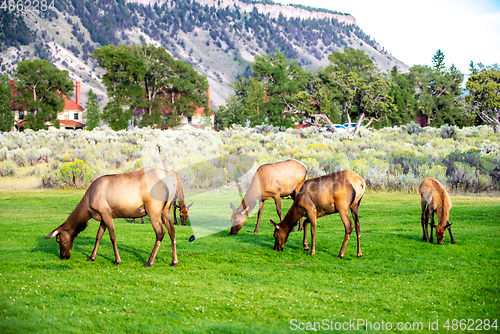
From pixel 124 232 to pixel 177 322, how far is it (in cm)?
655

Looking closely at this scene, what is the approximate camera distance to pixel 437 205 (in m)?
10.1

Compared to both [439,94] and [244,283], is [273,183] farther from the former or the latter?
[439,94]

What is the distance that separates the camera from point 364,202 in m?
17.2

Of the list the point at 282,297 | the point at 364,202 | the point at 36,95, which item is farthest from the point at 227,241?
the point at 36,95

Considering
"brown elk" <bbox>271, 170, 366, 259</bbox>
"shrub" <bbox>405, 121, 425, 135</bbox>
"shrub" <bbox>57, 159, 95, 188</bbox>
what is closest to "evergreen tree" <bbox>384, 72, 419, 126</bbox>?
"shrub" <bbox>405, 121, 425, 135</bbox>

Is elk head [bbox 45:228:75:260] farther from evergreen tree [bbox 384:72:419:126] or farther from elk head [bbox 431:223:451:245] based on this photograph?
evergreen tree [bbox 384:72:419:126]

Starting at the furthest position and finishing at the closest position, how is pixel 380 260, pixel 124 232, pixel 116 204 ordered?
pixel 124 232
pixel 380 260
pixel 116 204

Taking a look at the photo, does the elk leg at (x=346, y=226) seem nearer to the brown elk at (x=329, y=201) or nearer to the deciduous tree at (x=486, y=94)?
the brown elk at (x=329, y=201)

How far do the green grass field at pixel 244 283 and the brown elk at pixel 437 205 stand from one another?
0.35m

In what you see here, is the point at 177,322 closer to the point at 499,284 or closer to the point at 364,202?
the point at 499,284

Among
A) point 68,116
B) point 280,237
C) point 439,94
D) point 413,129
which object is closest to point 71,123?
point 68,116

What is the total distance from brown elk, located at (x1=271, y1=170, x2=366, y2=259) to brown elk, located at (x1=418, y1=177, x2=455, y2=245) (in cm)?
213

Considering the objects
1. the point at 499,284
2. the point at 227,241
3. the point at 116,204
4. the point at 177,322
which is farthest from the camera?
the point at 227,241

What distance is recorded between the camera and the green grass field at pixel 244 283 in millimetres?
5844
